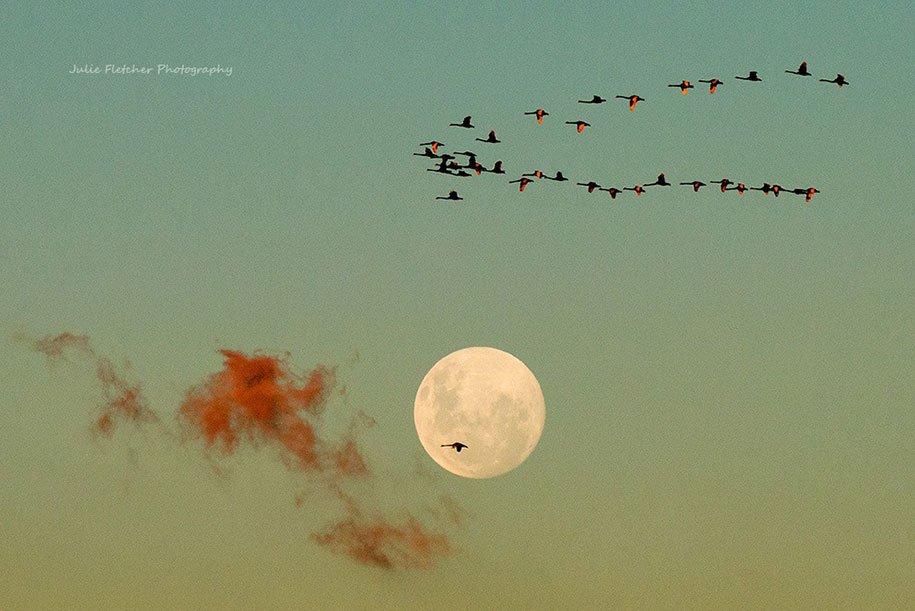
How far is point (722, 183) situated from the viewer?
200 metres

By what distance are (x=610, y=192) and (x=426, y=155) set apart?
18.8m

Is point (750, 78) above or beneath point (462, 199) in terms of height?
above

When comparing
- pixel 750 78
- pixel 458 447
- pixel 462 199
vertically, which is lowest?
pixel 458 447

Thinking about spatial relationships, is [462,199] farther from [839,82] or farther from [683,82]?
[839,82]

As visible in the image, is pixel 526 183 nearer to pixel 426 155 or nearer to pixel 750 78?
pixel 426 155

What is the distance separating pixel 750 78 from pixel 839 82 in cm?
A: 831

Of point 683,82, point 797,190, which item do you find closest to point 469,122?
point 683,82

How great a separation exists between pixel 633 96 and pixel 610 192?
1014 cm

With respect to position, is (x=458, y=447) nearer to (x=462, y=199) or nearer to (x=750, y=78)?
(x=462, y=199)

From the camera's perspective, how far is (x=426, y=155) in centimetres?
19338

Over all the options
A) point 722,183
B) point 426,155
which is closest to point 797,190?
point 722,183

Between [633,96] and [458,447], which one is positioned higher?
[633,96]

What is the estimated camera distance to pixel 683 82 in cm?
19188

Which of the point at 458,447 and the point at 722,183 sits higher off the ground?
the point at 722,183
